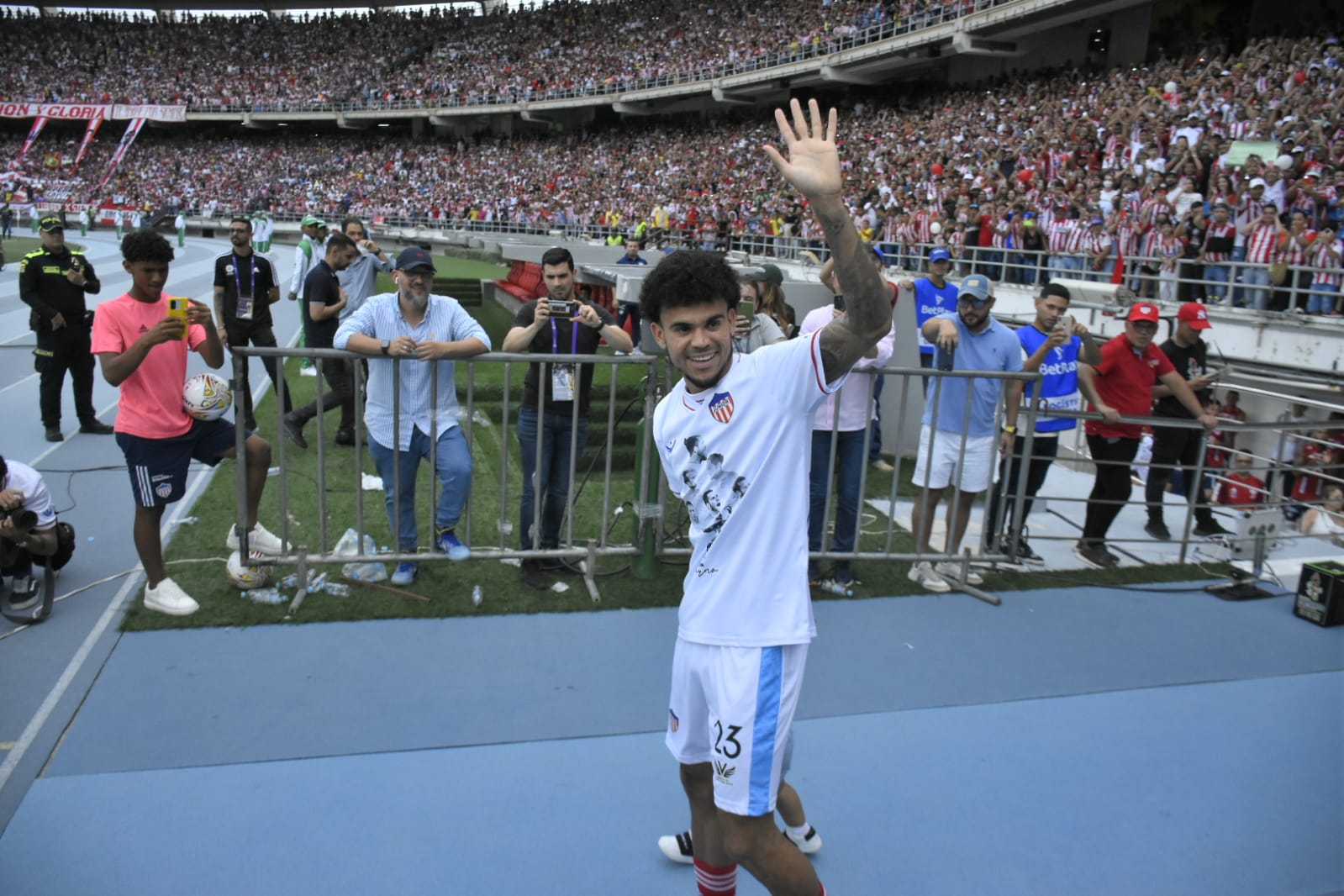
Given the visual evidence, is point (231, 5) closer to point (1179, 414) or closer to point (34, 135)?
point (34, 135)

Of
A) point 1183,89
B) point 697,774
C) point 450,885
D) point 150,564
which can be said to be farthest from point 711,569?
point 1183,89

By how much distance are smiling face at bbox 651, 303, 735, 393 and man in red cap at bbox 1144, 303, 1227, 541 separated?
18.5 feet

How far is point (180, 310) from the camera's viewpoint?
14.7 feet

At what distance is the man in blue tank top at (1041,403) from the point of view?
5.95 metres

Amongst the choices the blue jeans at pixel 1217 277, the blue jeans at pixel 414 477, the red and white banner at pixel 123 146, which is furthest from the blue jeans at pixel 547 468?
the red and white banner at pixel 123 146

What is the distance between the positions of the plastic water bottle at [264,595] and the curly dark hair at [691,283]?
3335 millimetres

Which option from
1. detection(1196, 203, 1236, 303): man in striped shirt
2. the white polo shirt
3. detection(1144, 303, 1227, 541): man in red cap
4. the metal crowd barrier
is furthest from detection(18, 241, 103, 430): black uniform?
detection(1196, 203, 1236, 303): man in striped shirt

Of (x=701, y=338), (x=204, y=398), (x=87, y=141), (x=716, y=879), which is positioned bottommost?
(x=716, y=879)

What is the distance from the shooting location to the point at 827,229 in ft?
7.55

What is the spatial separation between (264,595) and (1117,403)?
5580 mm

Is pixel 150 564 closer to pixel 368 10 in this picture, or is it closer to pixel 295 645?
Result: pixel 295 645

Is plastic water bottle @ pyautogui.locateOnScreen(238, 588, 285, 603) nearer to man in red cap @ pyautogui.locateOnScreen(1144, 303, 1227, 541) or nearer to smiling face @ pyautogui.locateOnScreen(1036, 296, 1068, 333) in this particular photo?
smiling face @ pyautogui.locateOnScreen(1036, 296, 1068, 333)

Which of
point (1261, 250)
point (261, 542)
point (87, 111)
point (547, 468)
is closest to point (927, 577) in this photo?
point (547, 468)

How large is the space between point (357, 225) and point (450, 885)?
7298 mm
